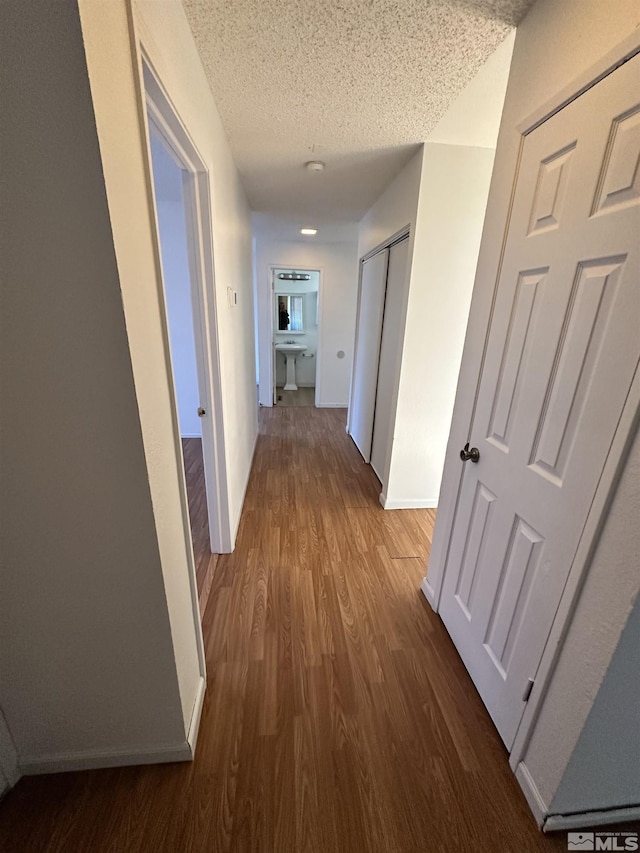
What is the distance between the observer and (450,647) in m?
1.53

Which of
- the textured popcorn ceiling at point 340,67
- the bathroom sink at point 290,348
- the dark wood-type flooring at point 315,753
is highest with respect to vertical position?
the textured popcorn ceiling at point 340,67

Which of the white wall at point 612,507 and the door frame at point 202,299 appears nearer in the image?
the white wall at point 612,507

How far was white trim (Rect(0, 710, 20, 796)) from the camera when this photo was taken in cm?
100

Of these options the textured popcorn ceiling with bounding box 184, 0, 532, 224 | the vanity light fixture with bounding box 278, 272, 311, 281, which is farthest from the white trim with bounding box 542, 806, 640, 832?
the vanity light fixture with bounding box 278, 272, 311, 281

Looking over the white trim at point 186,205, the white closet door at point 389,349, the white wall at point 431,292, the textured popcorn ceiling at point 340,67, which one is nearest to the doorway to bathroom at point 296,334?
the white closet door at point 389,349

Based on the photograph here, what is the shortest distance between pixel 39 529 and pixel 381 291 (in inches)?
108

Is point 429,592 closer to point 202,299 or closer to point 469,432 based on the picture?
point 469,432

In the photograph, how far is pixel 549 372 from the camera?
37.9 inches

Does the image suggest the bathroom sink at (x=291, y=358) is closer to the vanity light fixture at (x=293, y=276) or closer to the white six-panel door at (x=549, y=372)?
the vanity light fixture at (x=293, y=276)

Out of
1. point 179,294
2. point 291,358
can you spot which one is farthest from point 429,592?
point 291,358

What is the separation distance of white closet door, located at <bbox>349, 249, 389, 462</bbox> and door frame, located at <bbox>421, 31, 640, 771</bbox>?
1.60 meters

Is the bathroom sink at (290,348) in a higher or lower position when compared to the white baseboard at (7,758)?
higher

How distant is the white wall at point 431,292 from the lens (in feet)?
6.39

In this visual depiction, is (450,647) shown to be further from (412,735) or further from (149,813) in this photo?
(149,813)
